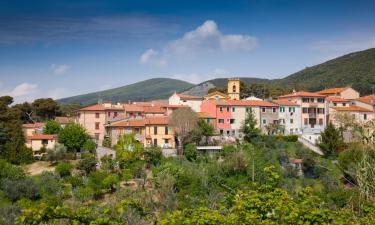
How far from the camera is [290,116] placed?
168ft

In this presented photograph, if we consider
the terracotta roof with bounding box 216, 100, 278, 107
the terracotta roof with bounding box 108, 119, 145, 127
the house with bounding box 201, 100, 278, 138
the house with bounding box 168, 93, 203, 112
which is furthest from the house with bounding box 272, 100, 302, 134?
the terracotta roof with bounding box 108, 119, 145, 127

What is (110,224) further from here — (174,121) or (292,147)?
(292,147)

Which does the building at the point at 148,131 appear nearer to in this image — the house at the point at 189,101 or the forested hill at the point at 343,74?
the house at the point at 189,101

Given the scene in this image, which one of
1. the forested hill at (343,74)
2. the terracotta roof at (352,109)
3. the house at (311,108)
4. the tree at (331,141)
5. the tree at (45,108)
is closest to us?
the tree at (331,141)

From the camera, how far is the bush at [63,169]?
36.3 meters

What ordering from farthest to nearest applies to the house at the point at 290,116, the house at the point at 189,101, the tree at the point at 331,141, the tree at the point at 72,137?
the house at the point at 189,101, the house at the point at 290,116, the tree at the point at 331,141, the tree at the point at 72,137

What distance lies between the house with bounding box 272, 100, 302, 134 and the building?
15.1m

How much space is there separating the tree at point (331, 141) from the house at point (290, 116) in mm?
7975

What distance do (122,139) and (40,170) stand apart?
811 cm

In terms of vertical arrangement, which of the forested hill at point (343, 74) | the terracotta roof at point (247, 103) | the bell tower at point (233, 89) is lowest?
the terracotta roof at point (247, 103)

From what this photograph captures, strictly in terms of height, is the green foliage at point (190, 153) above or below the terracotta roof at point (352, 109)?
below

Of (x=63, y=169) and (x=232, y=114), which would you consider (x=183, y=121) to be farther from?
(x=63, y=169)

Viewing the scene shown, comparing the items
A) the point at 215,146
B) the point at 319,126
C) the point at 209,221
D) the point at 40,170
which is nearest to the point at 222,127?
the point at 215,146

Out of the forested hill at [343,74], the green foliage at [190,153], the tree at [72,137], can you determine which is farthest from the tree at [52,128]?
the forested hill at [343,74]
